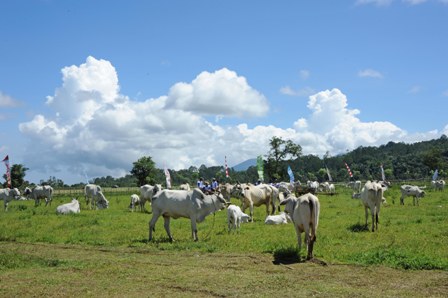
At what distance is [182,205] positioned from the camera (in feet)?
57.4

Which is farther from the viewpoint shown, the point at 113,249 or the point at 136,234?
the point at 136,234

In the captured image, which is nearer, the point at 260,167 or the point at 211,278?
the point at 211,278

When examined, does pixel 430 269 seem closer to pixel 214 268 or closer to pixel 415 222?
pixel 214 268

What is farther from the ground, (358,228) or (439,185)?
(439,185)

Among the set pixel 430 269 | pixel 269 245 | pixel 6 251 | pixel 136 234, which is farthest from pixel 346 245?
pixel 6 251

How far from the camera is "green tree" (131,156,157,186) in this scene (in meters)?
76.0

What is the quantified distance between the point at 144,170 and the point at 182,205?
2368 inches

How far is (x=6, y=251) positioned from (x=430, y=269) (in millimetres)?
13516

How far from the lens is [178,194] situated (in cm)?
1780

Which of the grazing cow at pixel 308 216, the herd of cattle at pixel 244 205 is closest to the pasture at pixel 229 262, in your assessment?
the grazing cow at pixel 308 216

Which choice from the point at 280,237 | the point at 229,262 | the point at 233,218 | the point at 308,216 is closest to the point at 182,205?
the point at 233,218

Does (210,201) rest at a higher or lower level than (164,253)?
higher

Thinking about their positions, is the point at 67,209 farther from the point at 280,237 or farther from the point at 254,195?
the point at 280,237

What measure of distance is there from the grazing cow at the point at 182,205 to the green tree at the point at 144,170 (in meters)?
58.9
